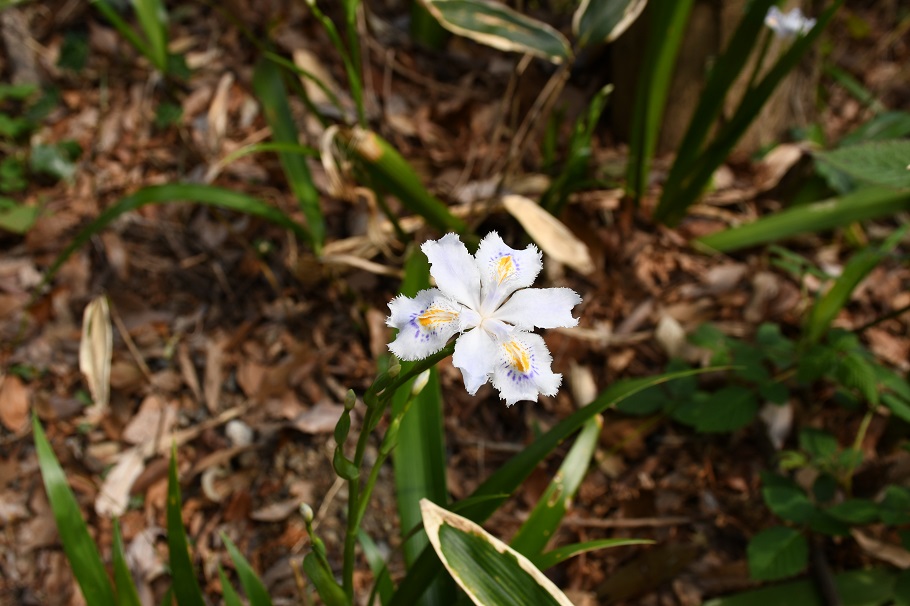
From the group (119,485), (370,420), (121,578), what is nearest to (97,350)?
(119,485)

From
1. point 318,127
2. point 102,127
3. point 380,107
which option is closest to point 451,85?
point 380,107

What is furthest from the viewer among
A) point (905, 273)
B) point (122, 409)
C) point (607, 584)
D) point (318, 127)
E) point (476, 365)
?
point (318, 127)

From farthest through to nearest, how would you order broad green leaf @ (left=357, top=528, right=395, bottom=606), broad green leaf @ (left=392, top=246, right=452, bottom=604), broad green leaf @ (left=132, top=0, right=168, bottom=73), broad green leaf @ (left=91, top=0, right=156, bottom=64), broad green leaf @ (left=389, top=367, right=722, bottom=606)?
1. broad green leaf @ (left=132, top=0, right=168, bottom=73)
2. broad green leaf @ (left=91, top=0, right=156, bottom=64)
3. broad green leaf @ (left=392, top=246, right=452, bottom=604)
4. broad green leaf @ (left=357, top=528, right=395, bottom=606)
5. broad green leaf @ (left=389, top=367, right=722, bottom=606)

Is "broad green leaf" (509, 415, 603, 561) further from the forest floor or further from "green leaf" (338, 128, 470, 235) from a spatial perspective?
"green leaf" (338, 128, 470, 235)

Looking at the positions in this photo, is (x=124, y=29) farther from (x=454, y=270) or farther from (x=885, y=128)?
(x=885, y=128)

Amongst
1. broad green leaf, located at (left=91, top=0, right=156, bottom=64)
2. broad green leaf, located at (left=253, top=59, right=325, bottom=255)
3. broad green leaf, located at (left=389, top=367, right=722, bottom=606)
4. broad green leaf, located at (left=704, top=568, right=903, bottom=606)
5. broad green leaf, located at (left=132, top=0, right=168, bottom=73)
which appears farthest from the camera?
broad green leaf, located at (left=132, top=0, right=168, bottom=73)

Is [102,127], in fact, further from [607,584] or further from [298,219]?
[607,584]

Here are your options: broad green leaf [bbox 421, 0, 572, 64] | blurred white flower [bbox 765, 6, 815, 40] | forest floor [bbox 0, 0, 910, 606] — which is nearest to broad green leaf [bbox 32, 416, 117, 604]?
forest floor [bbox 0, 0, 910, 606]
